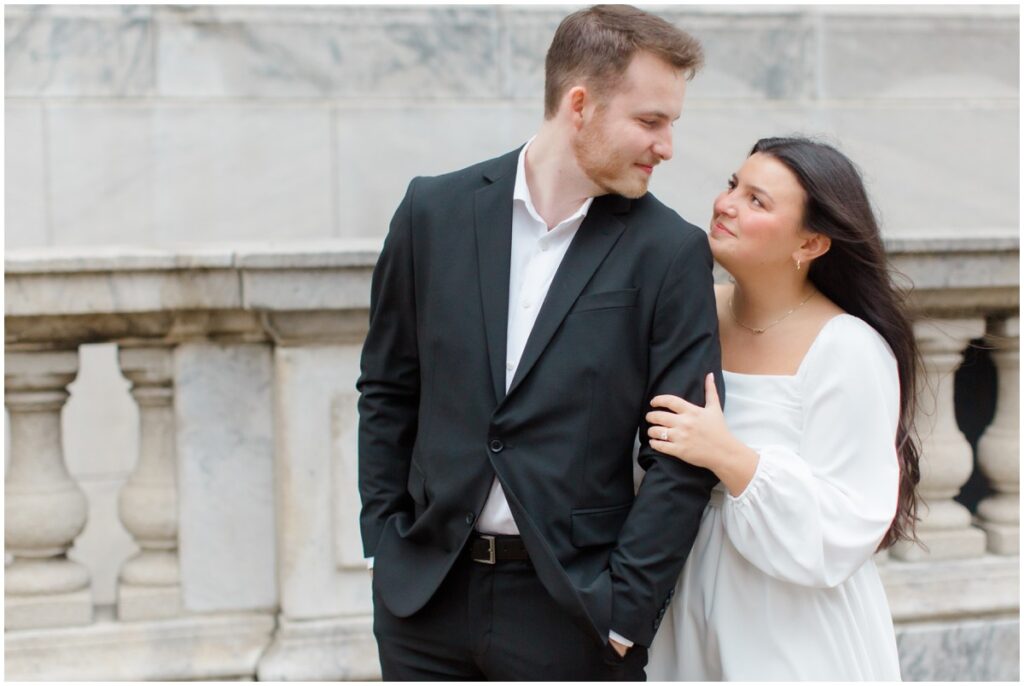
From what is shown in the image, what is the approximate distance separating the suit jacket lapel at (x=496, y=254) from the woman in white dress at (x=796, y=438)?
0.35m

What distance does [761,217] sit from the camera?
2.69 m

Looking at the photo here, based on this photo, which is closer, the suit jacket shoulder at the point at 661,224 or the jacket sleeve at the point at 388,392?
the suit jacket shoulder at the point at 661,224

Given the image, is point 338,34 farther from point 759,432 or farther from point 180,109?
point 759,432

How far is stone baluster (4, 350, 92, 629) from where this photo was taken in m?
3.48

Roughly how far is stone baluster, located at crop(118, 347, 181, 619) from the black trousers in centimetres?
122

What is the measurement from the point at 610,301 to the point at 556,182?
1.06ft

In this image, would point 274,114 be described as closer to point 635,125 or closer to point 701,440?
point 635,125

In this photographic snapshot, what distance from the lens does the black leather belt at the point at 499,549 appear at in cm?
257

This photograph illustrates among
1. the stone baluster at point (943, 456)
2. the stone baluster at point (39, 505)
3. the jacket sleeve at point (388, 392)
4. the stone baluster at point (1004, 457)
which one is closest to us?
the jacket sleeve at point (388, 392)

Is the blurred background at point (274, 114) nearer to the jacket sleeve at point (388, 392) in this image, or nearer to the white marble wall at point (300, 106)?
the white marble wall at point (300, 106)

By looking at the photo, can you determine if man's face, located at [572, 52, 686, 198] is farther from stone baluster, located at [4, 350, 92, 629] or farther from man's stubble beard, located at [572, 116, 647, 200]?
stone baluster, located at [4, 350, 92, 629]

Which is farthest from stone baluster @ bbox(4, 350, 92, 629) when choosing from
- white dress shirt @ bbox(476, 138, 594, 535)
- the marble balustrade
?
white dress shirt @ bbox(476, 138, 594, 535)

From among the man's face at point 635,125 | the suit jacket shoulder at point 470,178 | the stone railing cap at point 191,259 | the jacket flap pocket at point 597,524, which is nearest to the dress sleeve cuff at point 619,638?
the jacket flap pocket at point 597,524

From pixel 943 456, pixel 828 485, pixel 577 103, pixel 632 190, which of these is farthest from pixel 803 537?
pixel 943 456
